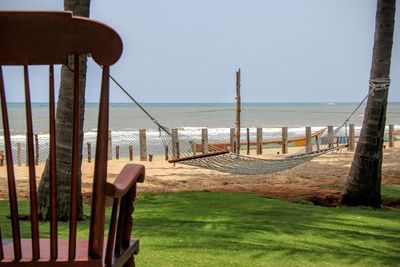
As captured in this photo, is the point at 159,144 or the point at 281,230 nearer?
the point at 281,230

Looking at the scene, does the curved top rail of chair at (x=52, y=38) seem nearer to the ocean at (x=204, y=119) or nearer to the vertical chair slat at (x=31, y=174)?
the vertical chair slat at (x=31, y=174)

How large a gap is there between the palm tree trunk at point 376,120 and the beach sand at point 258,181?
581mm

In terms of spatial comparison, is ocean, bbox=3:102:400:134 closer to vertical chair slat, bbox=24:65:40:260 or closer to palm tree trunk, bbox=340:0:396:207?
palm tree trunk, bbox=340:0:396:207

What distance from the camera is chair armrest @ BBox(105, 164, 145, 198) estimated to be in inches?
57.9

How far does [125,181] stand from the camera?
1.57m

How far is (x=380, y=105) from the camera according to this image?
582cm

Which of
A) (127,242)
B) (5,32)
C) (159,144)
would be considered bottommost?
(159,144)

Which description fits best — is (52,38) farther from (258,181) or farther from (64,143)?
(258,181)

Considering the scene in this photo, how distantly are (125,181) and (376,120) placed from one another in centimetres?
469

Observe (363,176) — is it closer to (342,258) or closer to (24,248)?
(342,258)

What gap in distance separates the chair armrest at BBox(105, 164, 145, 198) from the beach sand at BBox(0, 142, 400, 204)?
16.0 ft

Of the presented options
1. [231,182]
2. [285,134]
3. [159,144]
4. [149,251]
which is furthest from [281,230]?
[159,144]

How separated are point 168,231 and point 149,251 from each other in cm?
57

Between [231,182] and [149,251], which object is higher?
[149,251]
